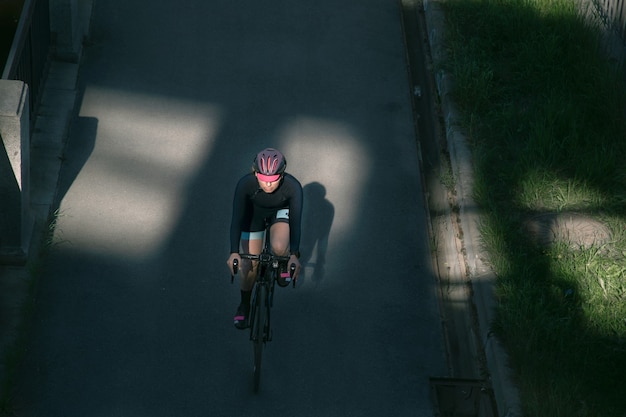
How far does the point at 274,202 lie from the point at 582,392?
3.34m

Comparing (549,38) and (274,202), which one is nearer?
(274,202)

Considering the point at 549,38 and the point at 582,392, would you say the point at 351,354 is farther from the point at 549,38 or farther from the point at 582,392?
the point at 549,38

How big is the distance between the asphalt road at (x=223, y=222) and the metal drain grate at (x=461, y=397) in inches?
6.3

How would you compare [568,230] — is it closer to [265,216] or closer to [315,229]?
[315,229]

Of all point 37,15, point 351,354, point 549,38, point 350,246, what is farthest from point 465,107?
point 37,15

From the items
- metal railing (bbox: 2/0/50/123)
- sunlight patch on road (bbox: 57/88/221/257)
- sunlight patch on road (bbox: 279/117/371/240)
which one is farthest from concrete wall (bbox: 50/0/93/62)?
sunlight patch on road (bbox: 279/117/371/240)

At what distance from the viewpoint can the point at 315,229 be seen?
12.4 m

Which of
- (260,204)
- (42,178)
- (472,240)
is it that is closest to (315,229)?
(472,240)

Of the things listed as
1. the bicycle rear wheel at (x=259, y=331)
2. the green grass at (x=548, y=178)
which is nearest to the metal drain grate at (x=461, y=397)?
the green grass at (x=548, y=178)

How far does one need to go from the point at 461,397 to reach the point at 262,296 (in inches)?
86.3

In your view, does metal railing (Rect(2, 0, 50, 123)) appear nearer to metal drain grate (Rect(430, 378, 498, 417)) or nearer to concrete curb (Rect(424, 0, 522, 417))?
concrete curb (Rect(424, 0, 522, 417))

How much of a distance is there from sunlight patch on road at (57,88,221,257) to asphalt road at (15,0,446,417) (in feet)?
0.08

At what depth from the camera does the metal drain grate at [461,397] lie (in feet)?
33.8

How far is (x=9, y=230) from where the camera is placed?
11125mm
